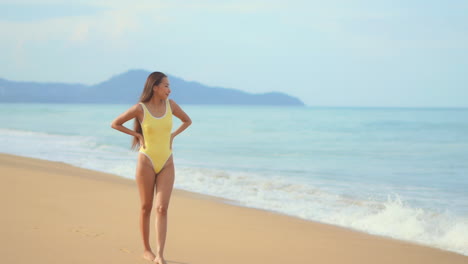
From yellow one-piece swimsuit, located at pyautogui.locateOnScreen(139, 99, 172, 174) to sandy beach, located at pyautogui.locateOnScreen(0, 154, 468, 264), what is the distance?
994mm

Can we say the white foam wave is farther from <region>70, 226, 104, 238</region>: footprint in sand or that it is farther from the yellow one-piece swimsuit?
the yellow one-piece swimsuit

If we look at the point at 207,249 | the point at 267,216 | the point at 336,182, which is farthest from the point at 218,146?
the point at 207,249

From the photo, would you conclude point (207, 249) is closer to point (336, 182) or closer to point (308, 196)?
point (308, 196)

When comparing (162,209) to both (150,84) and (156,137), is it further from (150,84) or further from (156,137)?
(150,84)

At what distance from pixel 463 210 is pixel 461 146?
1953cm

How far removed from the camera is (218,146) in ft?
80.6

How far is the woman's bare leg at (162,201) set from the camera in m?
4.77

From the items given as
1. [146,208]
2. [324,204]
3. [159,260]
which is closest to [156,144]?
[146,208]

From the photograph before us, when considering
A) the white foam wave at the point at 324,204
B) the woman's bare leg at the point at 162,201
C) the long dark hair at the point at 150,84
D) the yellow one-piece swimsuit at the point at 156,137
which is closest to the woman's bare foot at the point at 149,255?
the woman's bare leg at the point at 162,201

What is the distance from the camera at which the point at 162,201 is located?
15.6 feet

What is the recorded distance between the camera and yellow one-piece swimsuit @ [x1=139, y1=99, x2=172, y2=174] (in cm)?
482

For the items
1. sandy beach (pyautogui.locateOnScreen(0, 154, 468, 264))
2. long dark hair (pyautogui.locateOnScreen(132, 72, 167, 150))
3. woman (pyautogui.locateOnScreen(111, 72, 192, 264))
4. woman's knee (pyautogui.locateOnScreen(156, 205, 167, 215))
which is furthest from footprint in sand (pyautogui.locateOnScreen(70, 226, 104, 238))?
long dark hair (pyautogui.locateOnScreen(132, 72, 167, 150))

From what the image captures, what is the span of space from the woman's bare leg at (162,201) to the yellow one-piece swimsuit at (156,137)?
2.8 inches

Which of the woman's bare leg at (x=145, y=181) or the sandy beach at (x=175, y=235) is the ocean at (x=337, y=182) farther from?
Answer: the woman's bare leg at (x=145, y=181)
